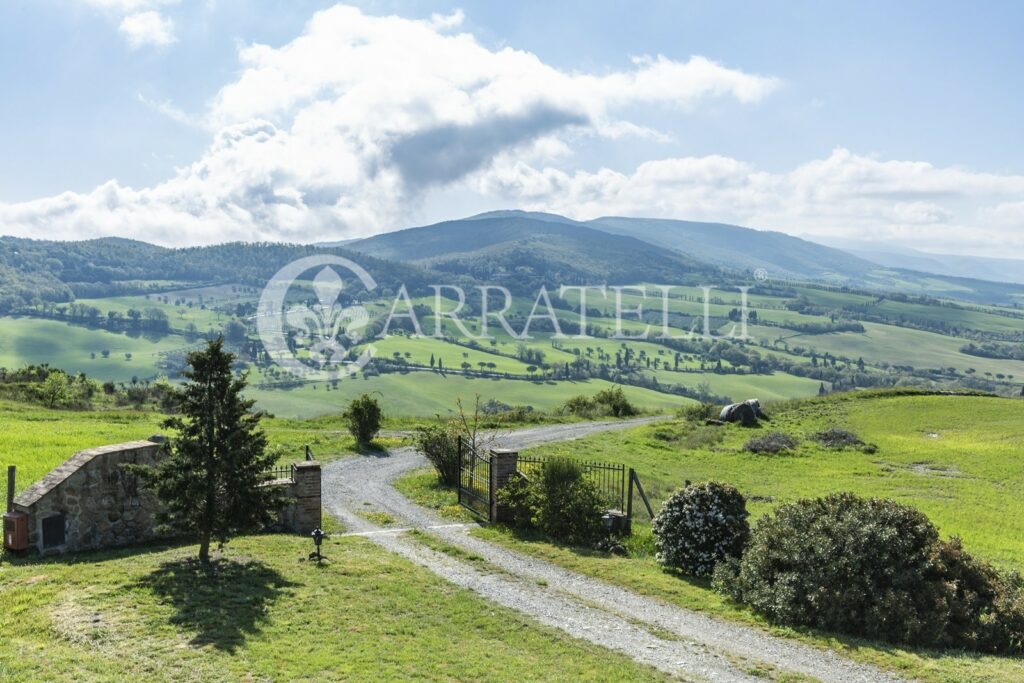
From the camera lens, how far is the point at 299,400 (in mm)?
146000

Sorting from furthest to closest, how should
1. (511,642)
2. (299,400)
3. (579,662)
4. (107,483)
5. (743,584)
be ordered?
(299,400) → (107,483) → (743,584) → (511,642) → (579,662)

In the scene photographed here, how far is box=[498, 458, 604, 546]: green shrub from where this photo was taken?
21312mm

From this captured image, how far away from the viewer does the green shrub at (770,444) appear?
44.2 m

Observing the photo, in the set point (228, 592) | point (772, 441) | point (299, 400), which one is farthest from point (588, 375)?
point (228, 592)

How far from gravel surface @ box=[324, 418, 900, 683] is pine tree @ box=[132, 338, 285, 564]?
16.7ft

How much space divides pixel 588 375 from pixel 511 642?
171 m

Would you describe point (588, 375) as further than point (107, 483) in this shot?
Yes

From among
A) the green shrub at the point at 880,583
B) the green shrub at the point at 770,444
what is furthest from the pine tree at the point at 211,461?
the green shrub at the point at 770,444

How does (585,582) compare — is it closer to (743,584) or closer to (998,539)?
(743,584)

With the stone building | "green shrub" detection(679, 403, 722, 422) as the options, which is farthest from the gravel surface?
"green shrub" detection(679, 403, 722, 422)

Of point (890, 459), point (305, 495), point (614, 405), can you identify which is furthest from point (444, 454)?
point (614, 405)

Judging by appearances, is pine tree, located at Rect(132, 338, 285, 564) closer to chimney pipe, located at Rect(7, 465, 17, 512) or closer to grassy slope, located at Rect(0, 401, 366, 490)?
grassy slope, located at Rect(0, 401, 366, 490)

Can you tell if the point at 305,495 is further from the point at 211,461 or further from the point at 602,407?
the point at 602,407

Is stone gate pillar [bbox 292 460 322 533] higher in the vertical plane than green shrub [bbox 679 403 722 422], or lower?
higher
